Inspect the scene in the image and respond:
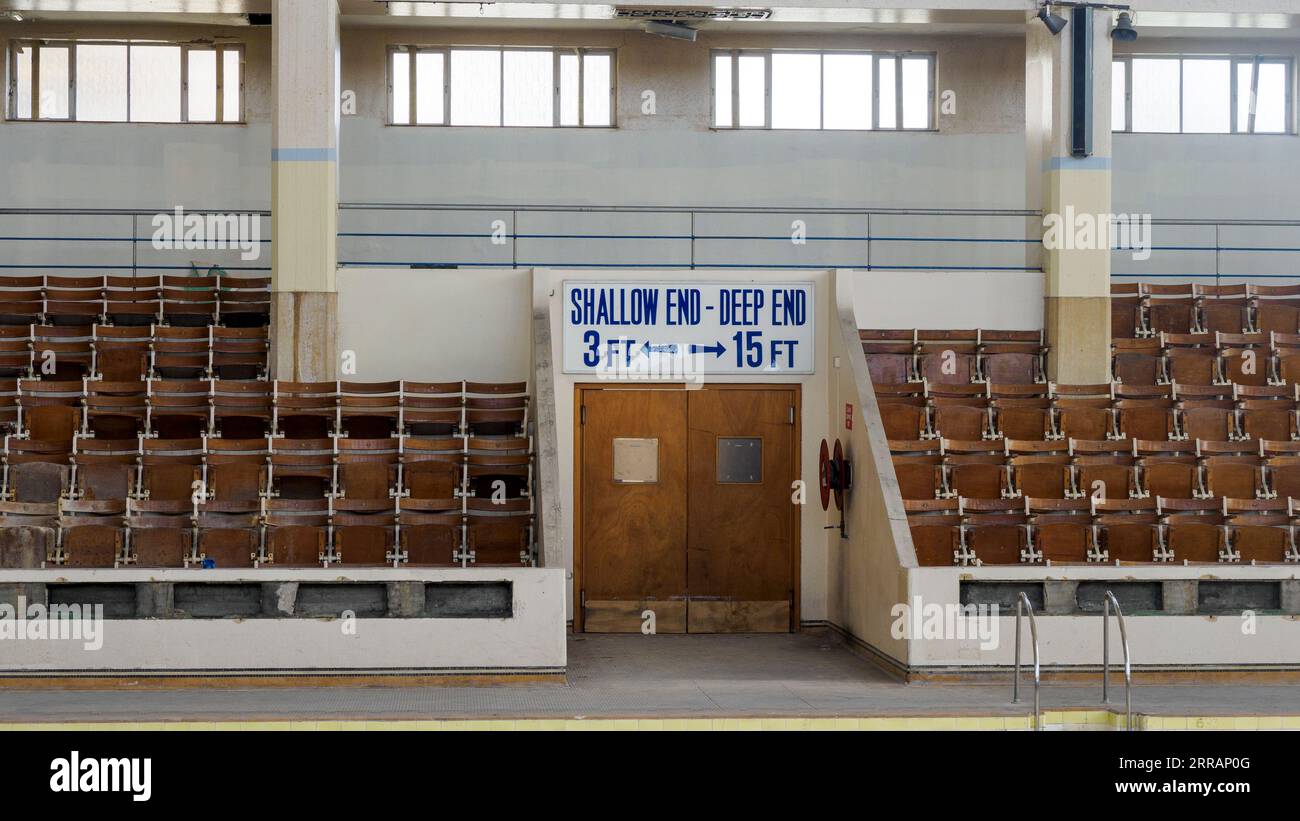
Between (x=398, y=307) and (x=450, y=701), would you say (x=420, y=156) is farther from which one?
(x=450, y=701)

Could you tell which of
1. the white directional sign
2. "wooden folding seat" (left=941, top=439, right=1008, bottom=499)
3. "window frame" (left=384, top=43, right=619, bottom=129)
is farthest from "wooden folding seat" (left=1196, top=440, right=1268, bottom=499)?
"window frame" (left=384, top=43, right=619, bottom=129)

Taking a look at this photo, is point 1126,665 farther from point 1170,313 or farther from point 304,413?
point 304,413

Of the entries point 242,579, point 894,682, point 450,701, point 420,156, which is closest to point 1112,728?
point 894,682

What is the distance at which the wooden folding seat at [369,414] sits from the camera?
1409 cm

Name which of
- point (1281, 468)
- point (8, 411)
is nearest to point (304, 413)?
point (8, 411)

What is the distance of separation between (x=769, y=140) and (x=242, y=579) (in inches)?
398

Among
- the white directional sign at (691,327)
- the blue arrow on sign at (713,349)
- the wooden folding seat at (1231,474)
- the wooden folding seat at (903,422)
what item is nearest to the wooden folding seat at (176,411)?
the white directional sign at (691,327)

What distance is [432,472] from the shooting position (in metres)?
13.6

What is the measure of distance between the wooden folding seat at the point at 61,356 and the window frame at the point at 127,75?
4302mm

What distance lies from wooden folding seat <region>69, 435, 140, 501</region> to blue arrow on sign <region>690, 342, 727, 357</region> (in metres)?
5.42

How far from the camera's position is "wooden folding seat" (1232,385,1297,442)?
14758 mm

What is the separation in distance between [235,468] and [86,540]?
1.49 metres

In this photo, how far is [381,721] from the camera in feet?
30.6

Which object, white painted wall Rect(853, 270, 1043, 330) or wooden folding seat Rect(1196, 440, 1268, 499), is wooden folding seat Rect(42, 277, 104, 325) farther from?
wooden folding seat Rect(1196, 440, 1268, 499)
